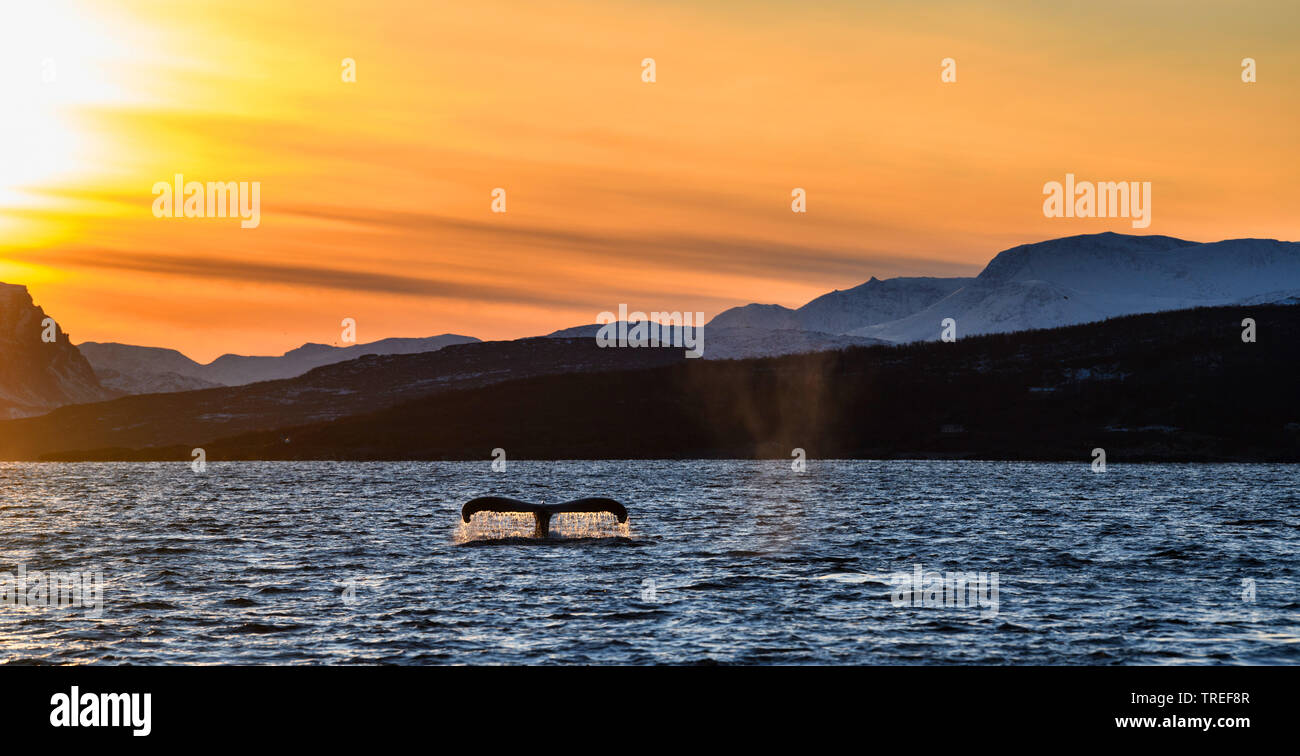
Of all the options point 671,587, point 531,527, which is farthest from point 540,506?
point 671,587

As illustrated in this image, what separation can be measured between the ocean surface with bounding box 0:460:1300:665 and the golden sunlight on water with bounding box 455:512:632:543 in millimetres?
434

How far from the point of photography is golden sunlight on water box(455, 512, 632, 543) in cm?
6053

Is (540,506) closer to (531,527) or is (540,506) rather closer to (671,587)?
(531,527)

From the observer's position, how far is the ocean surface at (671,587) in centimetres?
2872

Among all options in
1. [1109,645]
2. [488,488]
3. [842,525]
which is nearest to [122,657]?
[1109,645]

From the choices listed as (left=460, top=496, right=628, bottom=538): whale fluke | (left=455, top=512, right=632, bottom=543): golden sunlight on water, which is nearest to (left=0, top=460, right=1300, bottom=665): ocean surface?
(left=455, top=512, right=632, bottom=543): golden sunlight on water

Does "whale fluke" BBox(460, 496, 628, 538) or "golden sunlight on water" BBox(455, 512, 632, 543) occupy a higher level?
"whale fluke" BBox(460, 496, 628, 538)

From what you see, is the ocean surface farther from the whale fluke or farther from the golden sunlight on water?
the whale fluke

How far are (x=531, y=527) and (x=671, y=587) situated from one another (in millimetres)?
26209

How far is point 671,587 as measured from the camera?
40.1m

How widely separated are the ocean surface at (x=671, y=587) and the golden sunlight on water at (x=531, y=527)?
1.42ft

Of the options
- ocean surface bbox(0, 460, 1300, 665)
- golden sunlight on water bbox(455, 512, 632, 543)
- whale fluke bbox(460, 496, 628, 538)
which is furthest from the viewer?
golden sunlight on water bbox(455, 512, 632, 543)
